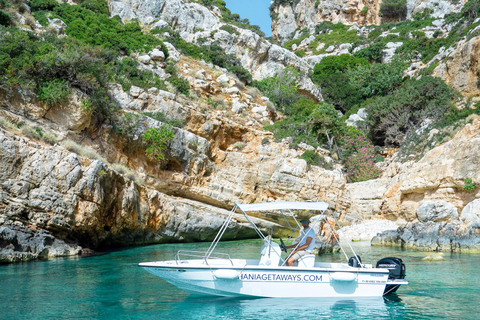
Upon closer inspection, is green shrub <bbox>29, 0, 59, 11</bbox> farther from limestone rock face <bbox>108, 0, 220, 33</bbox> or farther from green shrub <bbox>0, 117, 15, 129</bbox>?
green shrub <bbox>0, 117, 15, 129</bbox>

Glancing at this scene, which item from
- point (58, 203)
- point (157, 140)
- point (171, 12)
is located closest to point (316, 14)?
point (171, 12)

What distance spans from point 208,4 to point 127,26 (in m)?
21.6

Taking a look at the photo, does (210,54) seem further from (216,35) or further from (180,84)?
(180,84)

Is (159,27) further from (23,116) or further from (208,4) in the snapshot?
(23,116)

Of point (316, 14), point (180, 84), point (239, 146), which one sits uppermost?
point (316, 14)

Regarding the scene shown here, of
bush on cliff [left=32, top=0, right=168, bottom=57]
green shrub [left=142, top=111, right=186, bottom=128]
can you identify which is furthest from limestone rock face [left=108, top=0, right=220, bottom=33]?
green shrub [left=142, top=111, right=186, bottom=128]

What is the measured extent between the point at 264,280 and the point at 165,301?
8.48 feet

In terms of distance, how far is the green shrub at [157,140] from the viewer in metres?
24.0

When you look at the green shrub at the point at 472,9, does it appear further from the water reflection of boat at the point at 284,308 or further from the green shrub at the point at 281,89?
the water reflection of boat at the point at 284,308

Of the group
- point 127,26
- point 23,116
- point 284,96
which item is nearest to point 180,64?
point 127,26

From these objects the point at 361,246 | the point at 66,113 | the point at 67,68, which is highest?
the point at 67,68

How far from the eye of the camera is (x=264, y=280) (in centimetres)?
961

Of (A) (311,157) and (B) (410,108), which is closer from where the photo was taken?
(A) (311,157)

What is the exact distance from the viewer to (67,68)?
2148cm
